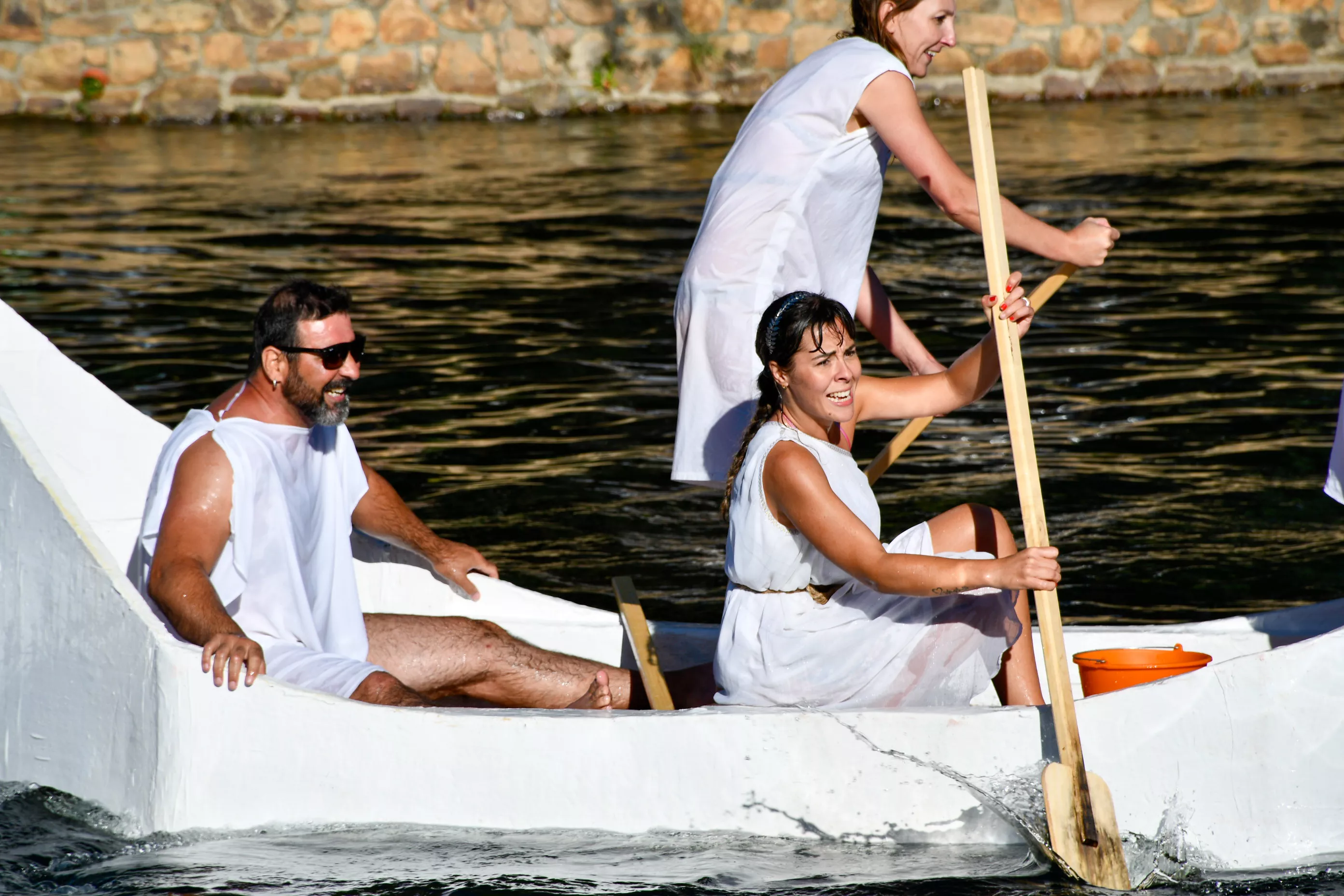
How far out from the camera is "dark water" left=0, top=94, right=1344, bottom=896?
3414 millimetres

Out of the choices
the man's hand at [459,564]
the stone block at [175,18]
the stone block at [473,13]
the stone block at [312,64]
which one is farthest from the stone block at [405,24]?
the man's hand at [459,564]

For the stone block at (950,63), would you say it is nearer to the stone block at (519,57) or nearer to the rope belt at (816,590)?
the stone block at (519,57)

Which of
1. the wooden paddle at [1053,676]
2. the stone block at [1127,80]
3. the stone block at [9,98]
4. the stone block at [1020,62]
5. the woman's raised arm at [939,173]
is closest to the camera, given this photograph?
the wooden paddle at [1053,676]

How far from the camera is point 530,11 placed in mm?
14547

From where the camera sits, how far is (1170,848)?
317cm

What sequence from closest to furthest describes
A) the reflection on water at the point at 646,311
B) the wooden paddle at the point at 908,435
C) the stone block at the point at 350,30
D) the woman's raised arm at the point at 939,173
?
1. the woman's raised arm at the point at 939,173
2. the wooden paddle at the point at 908,435
3. the reflection on water at the point at 646,311
4. the stone block at the point at 350,30

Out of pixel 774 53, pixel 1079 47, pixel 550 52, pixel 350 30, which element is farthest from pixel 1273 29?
pixel 350 30

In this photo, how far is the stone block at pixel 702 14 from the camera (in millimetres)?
14500

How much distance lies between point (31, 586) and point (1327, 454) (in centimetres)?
461

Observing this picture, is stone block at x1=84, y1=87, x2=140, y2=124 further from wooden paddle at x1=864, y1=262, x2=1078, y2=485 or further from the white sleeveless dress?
the white sleeveless dress

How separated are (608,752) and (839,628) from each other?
520mm

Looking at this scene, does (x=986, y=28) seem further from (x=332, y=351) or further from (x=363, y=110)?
(x=332, y=351)

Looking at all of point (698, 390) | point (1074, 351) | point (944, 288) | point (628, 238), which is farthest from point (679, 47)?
point (698, 390)

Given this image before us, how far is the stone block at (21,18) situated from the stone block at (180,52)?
1004 mm
